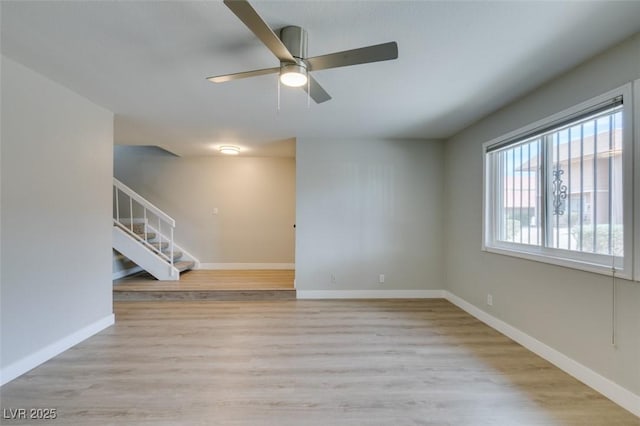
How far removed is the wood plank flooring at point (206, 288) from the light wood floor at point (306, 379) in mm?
842

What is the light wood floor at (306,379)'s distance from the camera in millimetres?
1771

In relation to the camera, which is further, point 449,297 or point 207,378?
point 449,297

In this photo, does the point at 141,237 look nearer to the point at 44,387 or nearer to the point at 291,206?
the point at 291,206

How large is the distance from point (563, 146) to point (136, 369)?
12.6 feet

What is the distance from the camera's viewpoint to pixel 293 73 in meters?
1.76

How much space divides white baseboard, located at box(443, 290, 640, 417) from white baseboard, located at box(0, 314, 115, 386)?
4.10 meters

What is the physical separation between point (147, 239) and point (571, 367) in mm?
5914

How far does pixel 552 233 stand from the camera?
8.25 ft

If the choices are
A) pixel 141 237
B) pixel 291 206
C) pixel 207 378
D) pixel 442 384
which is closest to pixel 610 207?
pixel 442 384

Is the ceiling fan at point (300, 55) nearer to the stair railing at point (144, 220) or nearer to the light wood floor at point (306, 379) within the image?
the light wood floor at point (306, 379)

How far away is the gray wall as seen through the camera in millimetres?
1858

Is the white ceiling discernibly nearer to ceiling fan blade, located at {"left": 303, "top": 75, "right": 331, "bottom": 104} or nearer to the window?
ceiling fan blade, located at {"left": 303, "top": 75, "right": 331, "bottom": 104}

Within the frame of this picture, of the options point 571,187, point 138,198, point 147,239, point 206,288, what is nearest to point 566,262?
point 571,187

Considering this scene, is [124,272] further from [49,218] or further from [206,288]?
[49,218]
